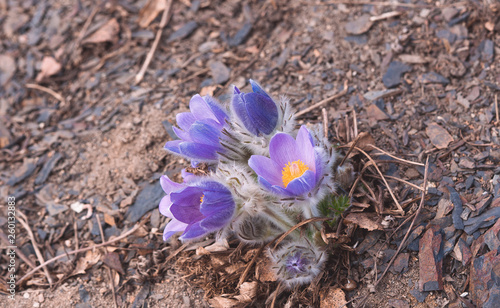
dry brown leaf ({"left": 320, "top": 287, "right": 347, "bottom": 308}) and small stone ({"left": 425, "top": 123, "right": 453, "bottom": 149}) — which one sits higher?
small stone ({"left": 425, "top": 123, "right": 453, "bottom": 149})

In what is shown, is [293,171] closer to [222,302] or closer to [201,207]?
[201,207]

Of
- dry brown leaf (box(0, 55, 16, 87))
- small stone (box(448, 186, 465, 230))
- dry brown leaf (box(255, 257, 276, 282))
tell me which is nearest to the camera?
small stone (box(448, 186, 465, 230))

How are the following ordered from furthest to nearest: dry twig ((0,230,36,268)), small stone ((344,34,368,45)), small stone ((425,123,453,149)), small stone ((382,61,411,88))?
small stone ((344,34,368,45)) → small stone ((382,61,411,88)) → dry twig ((0,230,36,268)) → small stone ((425,123,453,149))

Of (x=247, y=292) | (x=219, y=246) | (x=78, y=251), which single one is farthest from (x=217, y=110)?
(x=78, y=251)

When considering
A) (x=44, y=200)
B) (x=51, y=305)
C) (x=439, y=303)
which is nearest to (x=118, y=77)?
(x=44, y=200)

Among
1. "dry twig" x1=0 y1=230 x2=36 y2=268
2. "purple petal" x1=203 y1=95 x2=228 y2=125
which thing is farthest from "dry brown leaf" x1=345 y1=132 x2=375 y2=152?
"dry twig" x1=0 y1=230 x2=36 y2=268

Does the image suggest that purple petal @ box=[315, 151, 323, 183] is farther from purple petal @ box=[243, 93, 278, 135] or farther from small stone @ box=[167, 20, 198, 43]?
small stone @ box=[167, 20, 198, 43]

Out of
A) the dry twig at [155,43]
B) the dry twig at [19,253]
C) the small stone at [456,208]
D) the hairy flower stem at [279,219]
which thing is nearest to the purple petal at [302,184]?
the hairy flower stem at [279,219]
